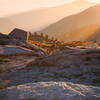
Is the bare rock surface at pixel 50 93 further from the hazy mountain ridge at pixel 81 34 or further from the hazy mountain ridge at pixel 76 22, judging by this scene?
the hazy mountain ridge at pixel 76 22

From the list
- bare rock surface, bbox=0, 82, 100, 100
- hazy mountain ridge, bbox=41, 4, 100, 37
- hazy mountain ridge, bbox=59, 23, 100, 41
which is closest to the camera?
bare rock surface, bbox=0, 82, 100, 100

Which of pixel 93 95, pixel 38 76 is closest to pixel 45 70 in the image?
pixel 38 76

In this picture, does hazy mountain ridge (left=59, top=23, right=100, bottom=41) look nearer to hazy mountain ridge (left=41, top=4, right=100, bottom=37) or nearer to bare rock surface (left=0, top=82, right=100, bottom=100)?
hazy mountain ridge (left=41, top=4, right=100, bottom=37)

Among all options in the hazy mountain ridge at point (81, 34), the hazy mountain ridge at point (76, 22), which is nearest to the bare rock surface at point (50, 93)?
the hazy mountain ridge at point (81, 34)

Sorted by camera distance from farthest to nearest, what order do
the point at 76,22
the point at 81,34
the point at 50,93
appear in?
the point at 76,22 → the point at 81,34 → the point at 50,93

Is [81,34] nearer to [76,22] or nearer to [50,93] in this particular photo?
[76,22]

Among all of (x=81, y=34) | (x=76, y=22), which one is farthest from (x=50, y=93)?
(x=76, y=22)

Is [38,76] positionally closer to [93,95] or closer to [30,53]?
[93,95]

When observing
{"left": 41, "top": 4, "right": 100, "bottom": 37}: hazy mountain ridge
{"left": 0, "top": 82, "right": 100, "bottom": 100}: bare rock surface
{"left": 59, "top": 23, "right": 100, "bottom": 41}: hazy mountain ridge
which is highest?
{"left": 41, "top": 4, "right": 100, "bottom": 37}: hazy mountain ridge

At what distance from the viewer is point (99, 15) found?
122 metres

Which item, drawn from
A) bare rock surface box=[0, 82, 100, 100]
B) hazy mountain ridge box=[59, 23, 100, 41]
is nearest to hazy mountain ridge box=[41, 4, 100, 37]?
hazy mountain ridge box=[59, 23, 100, 41]

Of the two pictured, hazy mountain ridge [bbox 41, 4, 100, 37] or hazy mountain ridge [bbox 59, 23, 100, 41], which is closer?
hazy mountain ridge [bbox 59, 23, 100, 41]

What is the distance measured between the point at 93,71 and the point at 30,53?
279 inches

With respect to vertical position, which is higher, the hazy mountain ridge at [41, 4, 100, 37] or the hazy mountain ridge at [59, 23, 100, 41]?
the hazy mountain ridge at [41, 4, 100, 37]
